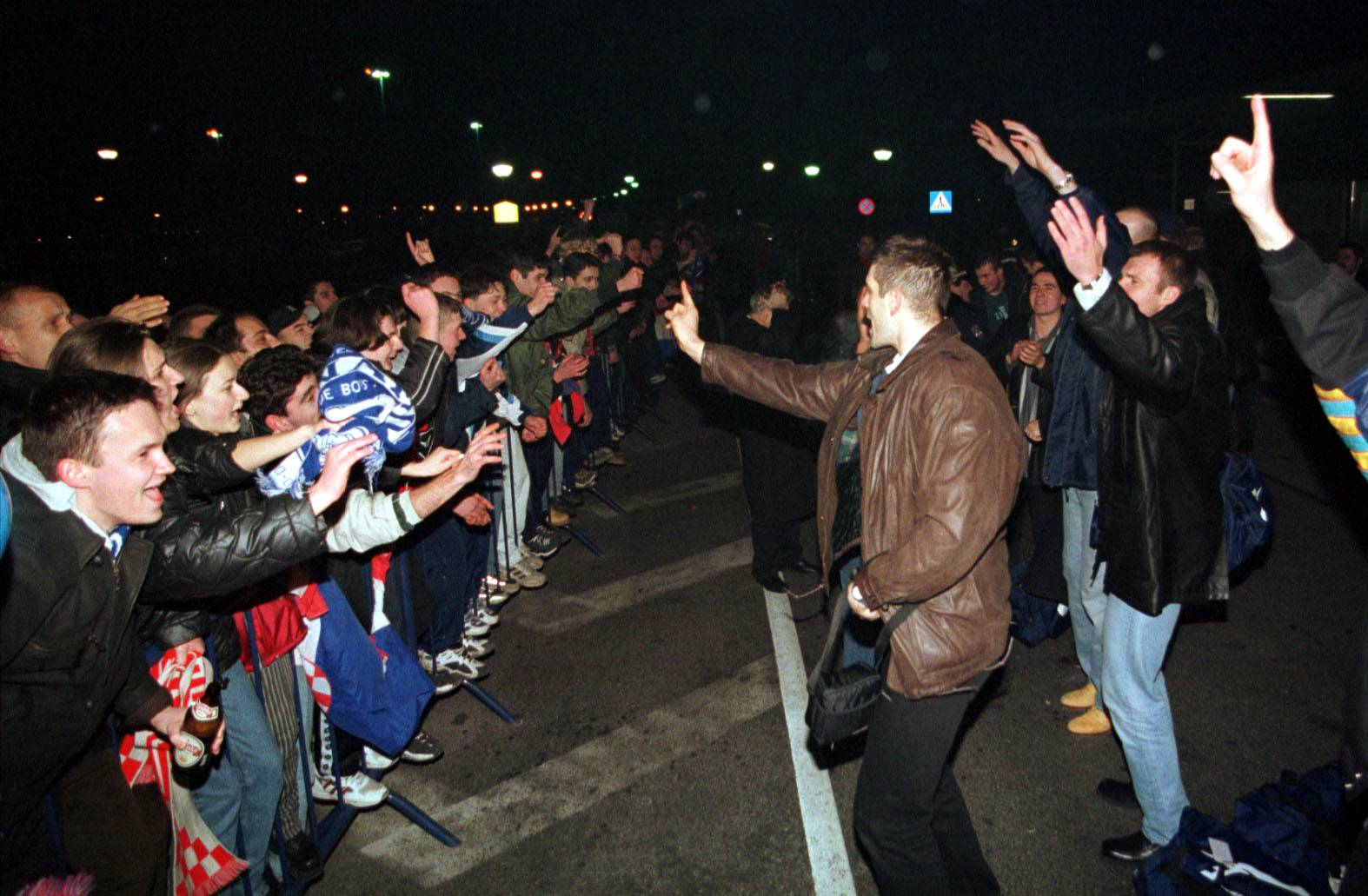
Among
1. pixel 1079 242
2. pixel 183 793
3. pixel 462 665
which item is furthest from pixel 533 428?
pixel 1079 242

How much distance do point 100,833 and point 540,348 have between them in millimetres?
5031

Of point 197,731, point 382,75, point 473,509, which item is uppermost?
point 382,75

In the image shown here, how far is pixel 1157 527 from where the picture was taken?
349 centimetres

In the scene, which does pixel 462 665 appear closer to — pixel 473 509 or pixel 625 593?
pixel 473 509

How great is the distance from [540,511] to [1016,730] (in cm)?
438

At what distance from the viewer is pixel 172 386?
3482 millimetres

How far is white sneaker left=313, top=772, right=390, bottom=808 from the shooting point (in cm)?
414

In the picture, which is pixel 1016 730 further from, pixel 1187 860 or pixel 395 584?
pixel 395 584

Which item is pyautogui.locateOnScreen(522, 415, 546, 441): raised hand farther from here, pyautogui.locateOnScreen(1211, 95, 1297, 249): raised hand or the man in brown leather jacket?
pyautogui.locateOnScreen(1211, 95, 1297, 249): raised hand

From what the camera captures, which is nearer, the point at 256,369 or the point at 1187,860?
the point at 1187,860

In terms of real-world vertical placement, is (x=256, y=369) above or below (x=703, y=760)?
above

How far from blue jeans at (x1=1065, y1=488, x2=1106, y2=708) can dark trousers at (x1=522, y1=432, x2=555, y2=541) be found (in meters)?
4.31

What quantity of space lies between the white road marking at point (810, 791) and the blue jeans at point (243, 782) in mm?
2202

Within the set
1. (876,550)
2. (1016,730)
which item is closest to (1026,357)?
(1016,730)
